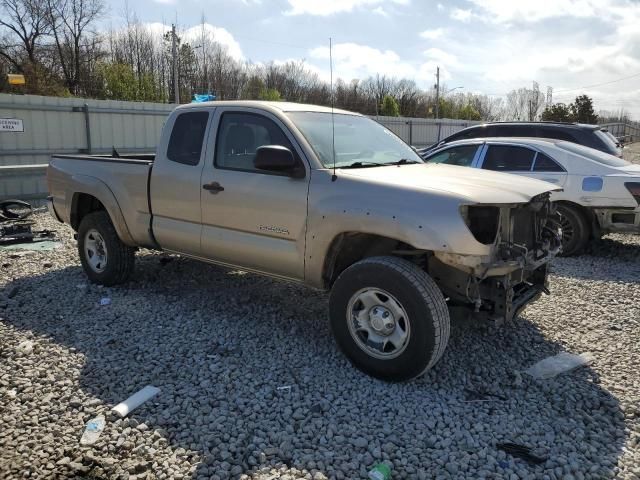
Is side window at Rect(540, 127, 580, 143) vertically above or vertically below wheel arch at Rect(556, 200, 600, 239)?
above

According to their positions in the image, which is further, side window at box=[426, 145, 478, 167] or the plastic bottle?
side window at box=[426, 145, 478, 167]

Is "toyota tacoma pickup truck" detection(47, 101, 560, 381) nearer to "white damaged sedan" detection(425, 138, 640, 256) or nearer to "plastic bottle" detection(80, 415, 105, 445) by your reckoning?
"plastic bottle" detection(80, 415, 105, 445)

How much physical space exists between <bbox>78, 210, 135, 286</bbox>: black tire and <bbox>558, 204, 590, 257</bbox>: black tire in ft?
18.8

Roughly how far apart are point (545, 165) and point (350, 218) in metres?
4.93

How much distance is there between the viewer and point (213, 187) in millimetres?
4734

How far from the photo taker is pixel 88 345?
4.44 m

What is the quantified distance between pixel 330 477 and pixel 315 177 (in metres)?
2.14

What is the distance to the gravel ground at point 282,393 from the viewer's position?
2984 mm

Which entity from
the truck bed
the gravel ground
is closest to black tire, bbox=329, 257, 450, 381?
the gravel ground

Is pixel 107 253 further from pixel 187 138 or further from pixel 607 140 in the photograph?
pixel 607 140

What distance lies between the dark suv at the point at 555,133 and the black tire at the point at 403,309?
5.65 metres

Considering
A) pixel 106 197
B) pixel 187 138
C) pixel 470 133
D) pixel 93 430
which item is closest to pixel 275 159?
pixel 187 138

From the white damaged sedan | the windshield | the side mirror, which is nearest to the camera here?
the side mirror

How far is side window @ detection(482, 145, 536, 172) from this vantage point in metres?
7.83
